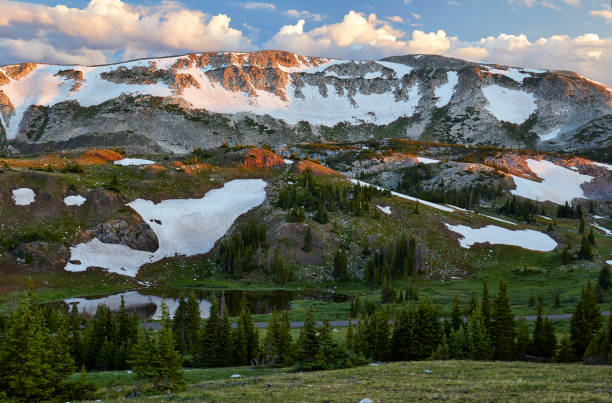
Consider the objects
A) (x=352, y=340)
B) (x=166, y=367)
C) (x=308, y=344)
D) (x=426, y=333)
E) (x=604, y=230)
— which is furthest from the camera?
(x=604, y=230)

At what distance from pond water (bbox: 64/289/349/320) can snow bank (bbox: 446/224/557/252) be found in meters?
43.8

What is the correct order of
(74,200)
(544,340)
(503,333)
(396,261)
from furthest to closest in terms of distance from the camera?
(74,200)
(396,261)
(503,333)
(544,340)

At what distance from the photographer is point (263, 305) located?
8019 centimetres

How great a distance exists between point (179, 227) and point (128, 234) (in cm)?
1292

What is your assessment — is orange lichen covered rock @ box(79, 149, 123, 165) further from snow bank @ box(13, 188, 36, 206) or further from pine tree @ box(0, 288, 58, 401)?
pine tree @ box(0, 288, 58, 401)

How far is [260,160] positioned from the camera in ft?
489

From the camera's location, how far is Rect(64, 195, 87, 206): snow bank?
10338 centimetres

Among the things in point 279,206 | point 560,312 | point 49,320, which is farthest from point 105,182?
point 560,312

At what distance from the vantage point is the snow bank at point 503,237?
11238 cm

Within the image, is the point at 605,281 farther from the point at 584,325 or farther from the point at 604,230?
the point at 604,230

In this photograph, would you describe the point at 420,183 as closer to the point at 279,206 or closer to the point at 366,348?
the point at 279,206

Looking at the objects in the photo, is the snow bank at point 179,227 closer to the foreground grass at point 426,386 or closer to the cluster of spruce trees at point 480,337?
the cluster of spruce trees at point 480,337

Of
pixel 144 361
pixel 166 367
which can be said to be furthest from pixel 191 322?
pixel 166 367

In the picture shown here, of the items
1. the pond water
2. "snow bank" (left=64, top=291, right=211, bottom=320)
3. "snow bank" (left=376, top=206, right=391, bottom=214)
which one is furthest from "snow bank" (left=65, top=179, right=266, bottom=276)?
"snow bank" (left=376, top=206, right=391, bottom=214)
